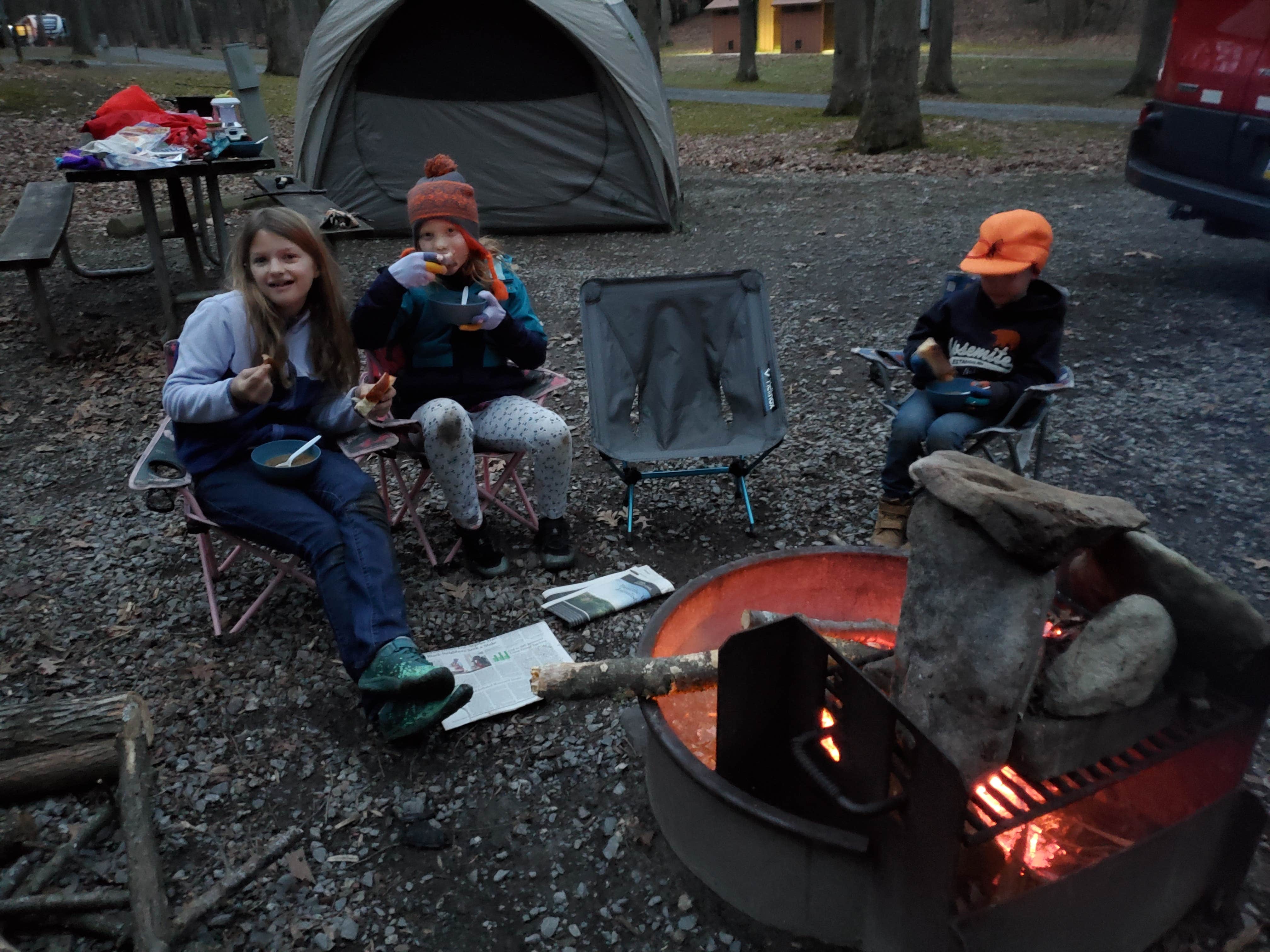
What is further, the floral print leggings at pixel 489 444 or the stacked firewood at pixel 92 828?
the floral print leggings at pixel 489 444

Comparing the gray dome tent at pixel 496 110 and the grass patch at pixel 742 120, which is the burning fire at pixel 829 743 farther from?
the grass patch at pixel 742 120

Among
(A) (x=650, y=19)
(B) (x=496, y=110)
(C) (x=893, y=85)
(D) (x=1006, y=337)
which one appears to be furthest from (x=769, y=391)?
(A) (x=650, y=19)

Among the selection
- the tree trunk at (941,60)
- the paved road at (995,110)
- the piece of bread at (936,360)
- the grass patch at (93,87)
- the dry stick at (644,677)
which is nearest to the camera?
the dry stick at (644,677)

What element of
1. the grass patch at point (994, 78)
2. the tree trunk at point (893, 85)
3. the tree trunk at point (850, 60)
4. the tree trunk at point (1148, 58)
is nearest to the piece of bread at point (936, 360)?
the tree trunk at point (893, 85)

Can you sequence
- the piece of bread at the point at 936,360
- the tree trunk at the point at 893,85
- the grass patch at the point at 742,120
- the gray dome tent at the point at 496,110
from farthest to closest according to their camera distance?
the grass patch at the point at 742,120, the tree trunk at the point at 893,85, the gray dome tent at the point at 496,110, the piece of bread at the point at 936,360

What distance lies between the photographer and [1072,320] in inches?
224

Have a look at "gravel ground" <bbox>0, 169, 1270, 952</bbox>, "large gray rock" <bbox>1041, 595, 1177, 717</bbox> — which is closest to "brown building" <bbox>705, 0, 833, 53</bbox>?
"gravel ground" <bbox>0, 169, 1270, 952</bbox>

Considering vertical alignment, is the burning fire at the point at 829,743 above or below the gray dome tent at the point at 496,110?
below

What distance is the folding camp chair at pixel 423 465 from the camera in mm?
3213

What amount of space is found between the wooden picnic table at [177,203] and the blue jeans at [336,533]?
3.47 metres

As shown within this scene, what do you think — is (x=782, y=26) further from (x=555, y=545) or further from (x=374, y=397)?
(x=374, y=397)

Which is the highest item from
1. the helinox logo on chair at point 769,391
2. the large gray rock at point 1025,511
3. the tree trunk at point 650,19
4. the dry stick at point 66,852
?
the tree trunk at point 650,19

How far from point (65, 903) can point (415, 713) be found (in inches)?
35.3

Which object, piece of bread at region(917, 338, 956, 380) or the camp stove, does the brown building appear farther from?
the camp stove
